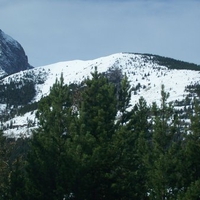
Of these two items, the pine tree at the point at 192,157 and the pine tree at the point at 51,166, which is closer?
the pine tree at the point at 51,166

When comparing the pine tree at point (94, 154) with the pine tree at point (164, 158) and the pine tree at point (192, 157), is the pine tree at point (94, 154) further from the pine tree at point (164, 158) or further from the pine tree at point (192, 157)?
the pine tree at point (192, 157)

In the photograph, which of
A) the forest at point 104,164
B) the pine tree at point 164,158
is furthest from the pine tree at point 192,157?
the pine tree at point 164,158

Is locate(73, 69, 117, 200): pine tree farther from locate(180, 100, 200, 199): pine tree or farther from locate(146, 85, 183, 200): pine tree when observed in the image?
locate(180, 100, 200, 199): pine tree

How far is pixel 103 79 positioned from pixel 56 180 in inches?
592

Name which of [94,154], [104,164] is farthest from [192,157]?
[94,154]

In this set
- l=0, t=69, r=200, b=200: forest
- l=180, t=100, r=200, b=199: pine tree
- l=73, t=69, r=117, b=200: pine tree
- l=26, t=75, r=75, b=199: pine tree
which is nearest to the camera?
l=26, t=75, r=75, b=199: pine tree

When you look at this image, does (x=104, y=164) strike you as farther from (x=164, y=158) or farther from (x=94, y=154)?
(x=164, y=158)

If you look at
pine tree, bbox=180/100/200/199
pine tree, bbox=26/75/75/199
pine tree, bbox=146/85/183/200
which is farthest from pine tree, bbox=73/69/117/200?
pine tree, bbox=180/100/200/199

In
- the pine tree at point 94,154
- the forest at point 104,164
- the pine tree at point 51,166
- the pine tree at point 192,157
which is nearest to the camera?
the pine tree at point 51,166

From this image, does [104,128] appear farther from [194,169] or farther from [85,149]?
[194,169]

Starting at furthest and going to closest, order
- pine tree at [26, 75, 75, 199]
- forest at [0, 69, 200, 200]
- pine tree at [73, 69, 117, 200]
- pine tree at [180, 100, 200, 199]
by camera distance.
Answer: pine tree at [73, 69, 117, 200] → pine tree at [180, 100, 200, 199] → forest at [0, 69, 200, 200] → pine tree at [26, 75, 75, 199]

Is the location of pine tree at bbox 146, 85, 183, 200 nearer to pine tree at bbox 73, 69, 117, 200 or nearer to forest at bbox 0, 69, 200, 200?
→ forest at bbox 0, 69, 200, 200

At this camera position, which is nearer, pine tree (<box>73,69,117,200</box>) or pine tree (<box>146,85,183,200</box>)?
pine tree (<box>146,85,183,200</box>)

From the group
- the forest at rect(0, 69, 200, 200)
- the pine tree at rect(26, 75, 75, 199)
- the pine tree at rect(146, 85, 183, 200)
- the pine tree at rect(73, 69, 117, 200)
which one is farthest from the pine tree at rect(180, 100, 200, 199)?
the pine tree at rect(26, 75, 75, 199)
